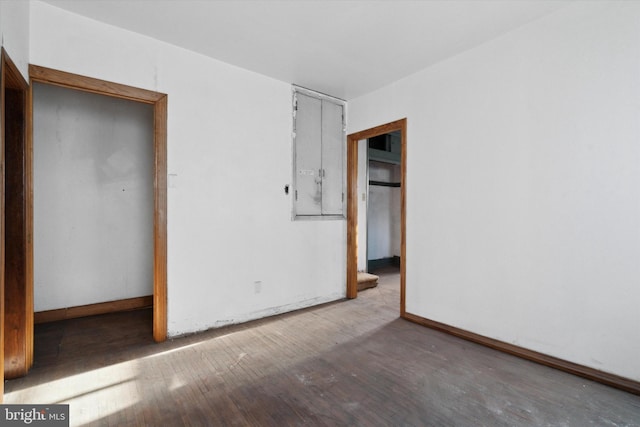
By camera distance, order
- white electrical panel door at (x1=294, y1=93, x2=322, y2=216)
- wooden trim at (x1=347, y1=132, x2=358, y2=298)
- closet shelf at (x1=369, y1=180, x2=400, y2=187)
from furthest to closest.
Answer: closet shelf at (x1=369, y1=180, x2=400, y2=187)
wooden trim at (x1=347, y1=132, x2=358, y2=298)
white electrical panel door at (x1=294, y1=93, x2=322, y2=216)

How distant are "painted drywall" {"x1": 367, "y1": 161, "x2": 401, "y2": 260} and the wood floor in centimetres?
339

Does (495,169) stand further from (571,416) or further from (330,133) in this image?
(330,133)

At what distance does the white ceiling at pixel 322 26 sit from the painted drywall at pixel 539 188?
1.00 ft

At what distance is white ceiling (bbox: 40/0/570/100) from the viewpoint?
2.38 m

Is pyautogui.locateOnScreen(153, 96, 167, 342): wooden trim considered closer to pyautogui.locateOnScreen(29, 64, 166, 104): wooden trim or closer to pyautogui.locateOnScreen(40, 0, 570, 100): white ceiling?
pyautogui.locateOnScreen(29, 64, 166, 104): wooden trim

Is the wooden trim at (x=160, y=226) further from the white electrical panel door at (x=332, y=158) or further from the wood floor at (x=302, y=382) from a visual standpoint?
the white electrical panel door at (x=332, y=158)

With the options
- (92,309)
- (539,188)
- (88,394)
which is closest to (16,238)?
(88,394)

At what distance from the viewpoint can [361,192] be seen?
5.34m

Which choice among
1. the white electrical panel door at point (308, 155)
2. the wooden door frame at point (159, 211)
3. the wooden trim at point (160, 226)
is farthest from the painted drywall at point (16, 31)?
the white electrical panel door at point (308, 155)

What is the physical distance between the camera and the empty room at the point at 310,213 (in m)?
2.10

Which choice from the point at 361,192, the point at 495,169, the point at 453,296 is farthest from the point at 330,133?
the point at 453,296

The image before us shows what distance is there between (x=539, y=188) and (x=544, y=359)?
140 cm

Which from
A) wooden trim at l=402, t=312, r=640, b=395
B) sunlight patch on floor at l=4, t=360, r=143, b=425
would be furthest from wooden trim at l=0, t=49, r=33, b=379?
wooden trim at l=402, t=312, r=640, b=395

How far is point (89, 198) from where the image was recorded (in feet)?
12.0
